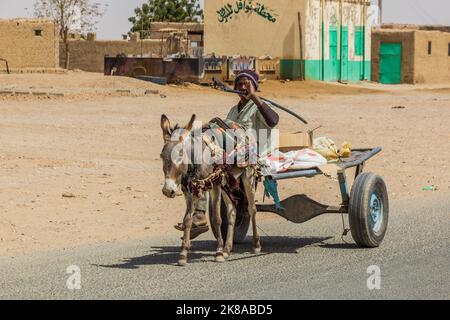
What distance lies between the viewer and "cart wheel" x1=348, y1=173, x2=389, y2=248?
1079 cm

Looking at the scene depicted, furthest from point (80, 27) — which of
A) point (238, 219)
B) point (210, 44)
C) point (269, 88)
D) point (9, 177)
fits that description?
point (238, 219)

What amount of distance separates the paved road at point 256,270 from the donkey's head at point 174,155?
777mm

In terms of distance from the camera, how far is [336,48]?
5134 cm

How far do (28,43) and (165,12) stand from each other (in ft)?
123

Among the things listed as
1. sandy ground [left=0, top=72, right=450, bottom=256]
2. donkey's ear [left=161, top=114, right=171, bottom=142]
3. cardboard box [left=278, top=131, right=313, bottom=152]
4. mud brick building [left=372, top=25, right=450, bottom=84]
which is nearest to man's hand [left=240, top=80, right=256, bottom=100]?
cardboard box [left=278, top=131, right=313, bottom=152]

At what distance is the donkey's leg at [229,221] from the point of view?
10266 millimetres

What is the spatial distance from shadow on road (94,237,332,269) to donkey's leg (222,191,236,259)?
0.10 metres

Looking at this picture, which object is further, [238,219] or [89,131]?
[89,131]

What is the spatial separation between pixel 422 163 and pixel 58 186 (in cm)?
747

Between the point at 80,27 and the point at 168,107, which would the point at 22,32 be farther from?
the point at 80,27

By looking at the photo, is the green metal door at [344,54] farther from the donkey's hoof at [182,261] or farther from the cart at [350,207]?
the donkey's hoof at [182,261]

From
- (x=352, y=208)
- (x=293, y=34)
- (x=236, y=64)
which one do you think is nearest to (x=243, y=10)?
(x=293, y=34)

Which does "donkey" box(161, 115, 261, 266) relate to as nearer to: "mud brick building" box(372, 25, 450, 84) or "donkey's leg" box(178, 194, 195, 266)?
"donkey's leg" box(178, 194, 195, 266)

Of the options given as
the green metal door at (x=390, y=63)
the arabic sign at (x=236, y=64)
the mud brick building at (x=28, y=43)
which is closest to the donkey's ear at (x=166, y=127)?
the arabic sign at (x=236, y=64)
